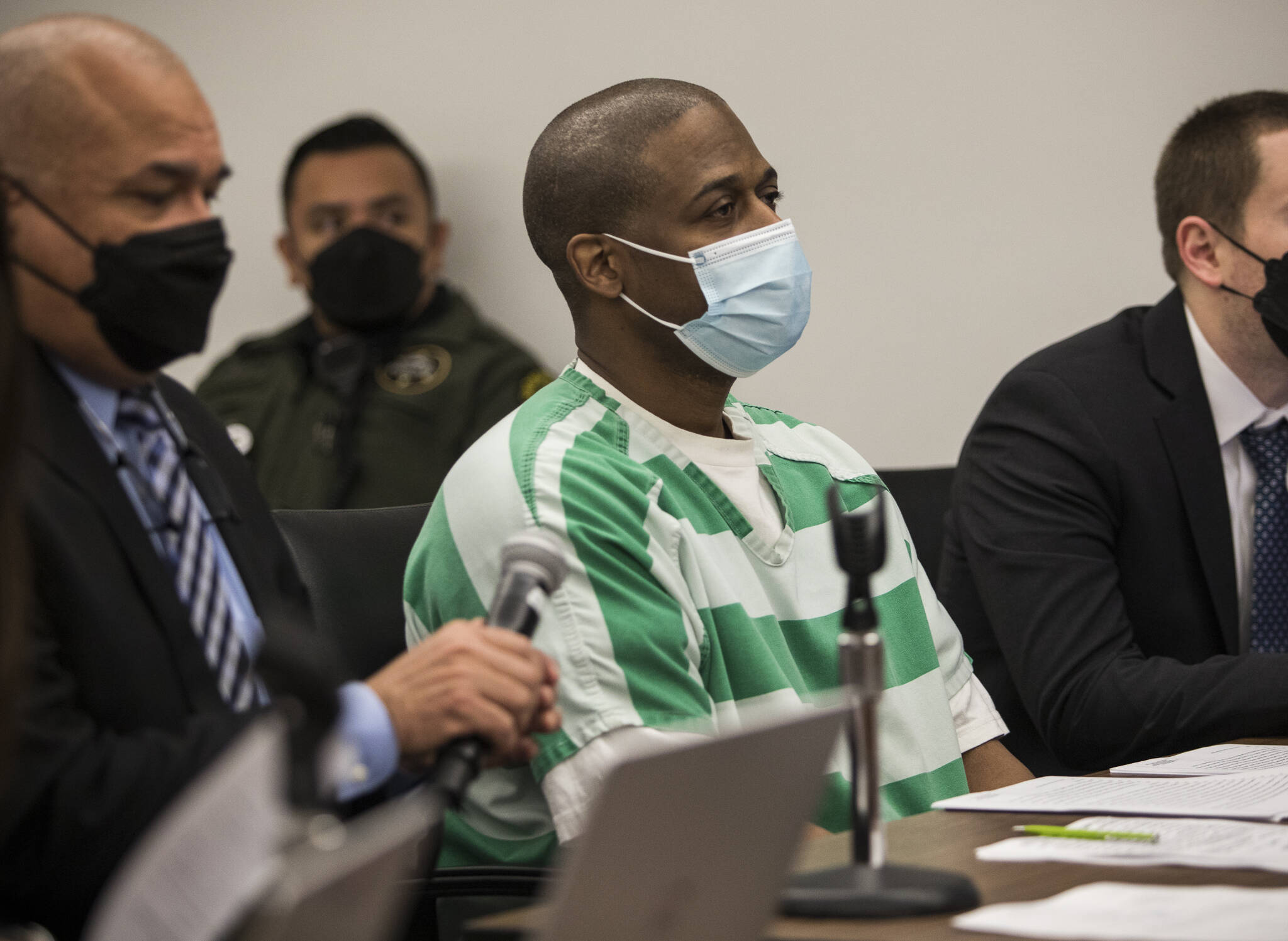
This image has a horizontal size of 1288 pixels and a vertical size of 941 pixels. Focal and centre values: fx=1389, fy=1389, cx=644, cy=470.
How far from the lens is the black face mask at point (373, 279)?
3463 mm

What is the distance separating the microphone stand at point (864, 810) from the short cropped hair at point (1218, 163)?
148 cm

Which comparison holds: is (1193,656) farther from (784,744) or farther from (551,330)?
(551,330)

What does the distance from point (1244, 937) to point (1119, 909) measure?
0.30 feet

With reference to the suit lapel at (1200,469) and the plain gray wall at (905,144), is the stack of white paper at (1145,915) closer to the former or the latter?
the suit lapel at (1200,469)


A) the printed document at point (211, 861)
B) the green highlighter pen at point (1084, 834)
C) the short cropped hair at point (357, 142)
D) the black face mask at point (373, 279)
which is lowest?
the green highlighter pen at point (1084, 834)

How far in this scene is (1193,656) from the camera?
2.01 meters

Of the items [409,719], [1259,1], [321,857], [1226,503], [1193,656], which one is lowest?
[1193,656]

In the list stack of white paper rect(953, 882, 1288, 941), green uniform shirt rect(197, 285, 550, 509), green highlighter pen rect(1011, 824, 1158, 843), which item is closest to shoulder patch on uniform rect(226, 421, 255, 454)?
green uniform shirt rect(197, 285, 550, 509)

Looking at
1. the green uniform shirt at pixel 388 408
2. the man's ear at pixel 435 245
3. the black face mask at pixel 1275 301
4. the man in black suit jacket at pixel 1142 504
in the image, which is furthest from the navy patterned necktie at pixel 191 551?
the man's ear at pixel 435 245

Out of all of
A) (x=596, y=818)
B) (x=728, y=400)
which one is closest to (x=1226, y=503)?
(x=728, y=400)

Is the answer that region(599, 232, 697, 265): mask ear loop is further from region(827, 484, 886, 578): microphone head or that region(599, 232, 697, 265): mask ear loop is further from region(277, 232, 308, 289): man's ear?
region(277, 232, 308, 289): man's ear

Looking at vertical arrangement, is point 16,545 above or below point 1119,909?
above

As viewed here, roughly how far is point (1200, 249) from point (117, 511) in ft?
5.82

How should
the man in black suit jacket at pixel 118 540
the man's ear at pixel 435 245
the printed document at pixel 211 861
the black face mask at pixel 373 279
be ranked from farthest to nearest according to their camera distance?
the man's ear at pixel 435 245 < the black face mask at pixel 373 279 < the man in black suit jacket at pixel 118 540 < the printed document at pixel 211 861
